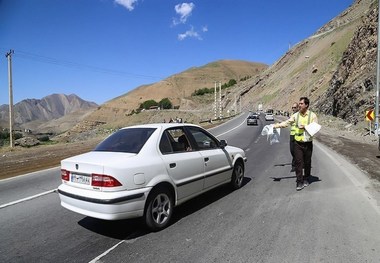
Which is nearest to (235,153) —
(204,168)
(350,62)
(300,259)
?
(204,168)

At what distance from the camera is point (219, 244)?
15.7 feet

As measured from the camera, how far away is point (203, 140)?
697 cm

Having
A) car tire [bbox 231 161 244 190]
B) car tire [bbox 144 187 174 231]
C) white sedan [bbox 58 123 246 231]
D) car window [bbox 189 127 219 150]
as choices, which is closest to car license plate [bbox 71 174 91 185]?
white sedan [bbox 58 123 246 231]

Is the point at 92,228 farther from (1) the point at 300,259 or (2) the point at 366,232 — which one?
(2) the point at 366,232

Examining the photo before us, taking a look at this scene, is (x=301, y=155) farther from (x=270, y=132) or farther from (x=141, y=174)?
(x=141, y=174)

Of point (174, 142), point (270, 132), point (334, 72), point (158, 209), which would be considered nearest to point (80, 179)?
point (158, 209)

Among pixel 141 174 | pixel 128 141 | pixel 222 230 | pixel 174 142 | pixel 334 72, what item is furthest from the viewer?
pixel 334 72

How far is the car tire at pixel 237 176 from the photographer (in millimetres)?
7836

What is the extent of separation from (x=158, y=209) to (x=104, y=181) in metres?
1.00

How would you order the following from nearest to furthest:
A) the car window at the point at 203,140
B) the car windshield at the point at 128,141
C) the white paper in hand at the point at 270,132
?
the car windshield at the point at 128,141 < the car window at the point at 203,140 < the white paper in hand at the point at 270,132

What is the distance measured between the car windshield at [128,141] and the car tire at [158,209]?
2.38 feet

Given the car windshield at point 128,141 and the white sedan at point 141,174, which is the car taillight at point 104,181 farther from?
the car windshield at point 128,141

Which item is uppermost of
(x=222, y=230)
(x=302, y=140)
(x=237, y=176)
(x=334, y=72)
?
(x=334, y=72)

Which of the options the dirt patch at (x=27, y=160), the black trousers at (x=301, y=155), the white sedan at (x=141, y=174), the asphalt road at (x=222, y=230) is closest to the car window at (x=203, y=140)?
the white sedan at (x=141, y=174)
